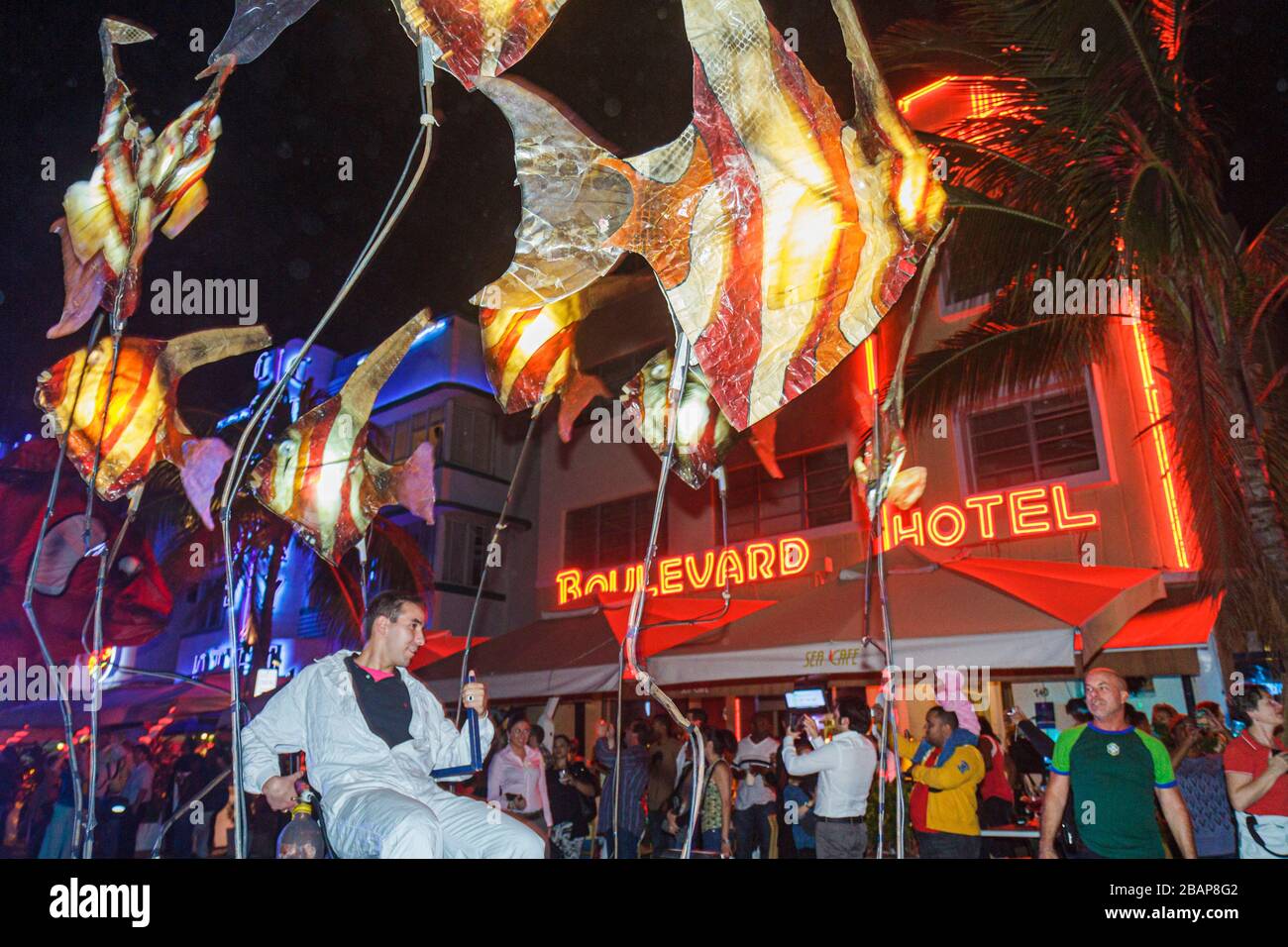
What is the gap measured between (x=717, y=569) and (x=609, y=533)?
12.5 ft

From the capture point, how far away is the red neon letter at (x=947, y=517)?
480 inches

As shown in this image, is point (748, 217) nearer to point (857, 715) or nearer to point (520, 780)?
point (857, 715)

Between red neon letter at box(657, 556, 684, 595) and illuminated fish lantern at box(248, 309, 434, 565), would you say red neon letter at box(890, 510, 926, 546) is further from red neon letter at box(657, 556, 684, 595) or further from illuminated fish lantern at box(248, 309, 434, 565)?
illuminated fish lantern at box(248, 309, 434, 565)

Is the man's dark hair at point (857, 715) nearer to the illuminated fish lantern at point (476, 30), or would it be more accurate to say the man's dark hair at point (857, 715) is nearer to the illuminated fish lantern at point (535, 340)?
the illuminated fish lantern at point (535, 340)

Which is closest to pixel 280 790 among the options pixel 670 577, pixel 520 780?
pixel 520 780

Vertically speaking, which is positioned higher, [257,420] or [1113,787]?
[257,420]

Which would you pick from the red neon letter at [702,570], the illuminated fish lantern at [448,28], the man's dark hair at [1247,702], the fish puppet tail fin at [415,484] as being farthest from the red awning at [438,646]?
the man's dark hair at [1247,702]

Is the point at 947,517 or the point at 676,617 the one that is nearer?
the point at 676,617

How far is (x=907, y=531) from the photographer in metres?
12.6

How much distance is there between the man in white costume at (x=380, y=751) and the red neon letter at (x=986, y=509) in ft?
32.4

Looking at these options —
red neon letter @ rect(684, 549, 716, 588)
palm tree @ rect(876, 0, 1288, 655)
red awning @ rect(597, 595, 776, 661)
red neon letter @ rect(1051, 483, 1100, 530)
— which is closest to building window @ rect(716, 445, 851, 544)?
red neon letter @ rect(684, 549, 716, 588)
